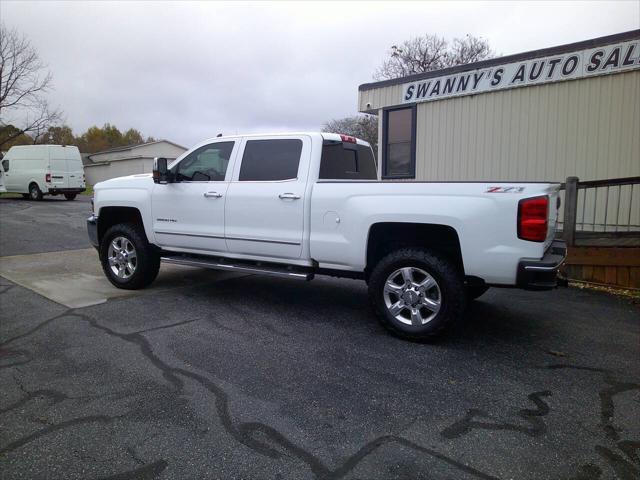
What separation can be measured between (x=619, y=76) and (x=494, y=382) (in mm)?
7262

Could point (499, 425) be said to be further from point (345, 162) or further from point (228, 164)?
point (228, 164)

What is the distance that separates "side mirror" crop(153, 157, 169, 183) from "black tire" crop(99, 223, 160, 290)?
901 mm

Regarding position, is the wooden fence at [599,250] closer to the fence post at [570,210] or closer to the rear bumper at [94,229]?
the fence post at [570,210]

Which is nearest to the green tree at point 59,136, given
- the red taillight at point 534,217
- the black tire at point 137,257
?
the black tire at point 137,257

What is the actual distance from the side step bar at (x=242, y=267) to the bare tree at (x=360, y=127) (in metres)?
25.2

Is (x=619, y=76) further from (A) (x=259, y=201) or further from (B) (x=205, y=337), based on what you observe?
(B) (x=205, y=337)

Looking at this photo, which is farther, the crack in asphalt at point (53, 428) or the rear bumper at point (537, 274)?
the rear bumper at point (537, 274)

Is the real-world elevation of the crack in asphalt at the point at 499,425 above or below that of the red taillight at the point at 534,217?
below

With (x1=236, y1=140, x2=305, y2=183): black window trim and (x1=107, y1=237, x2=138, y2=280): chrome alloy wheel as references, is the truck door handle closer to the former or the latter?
(x1=236, y1=140, x2=305, y2=183): black window trim

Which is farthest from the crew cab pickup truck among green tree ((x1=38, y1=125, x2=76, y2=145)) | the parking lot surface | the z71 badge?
green tree ((x1=38, y1=125, x2=76, y2=145))

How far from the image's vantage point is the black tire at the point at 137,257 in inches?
→ 252

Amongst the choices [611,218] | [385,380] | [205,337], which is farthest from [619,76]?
[205,337]

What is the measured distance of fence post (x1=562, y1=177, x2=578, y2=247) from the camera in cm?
724

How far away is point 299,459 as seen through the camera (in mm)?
2684
